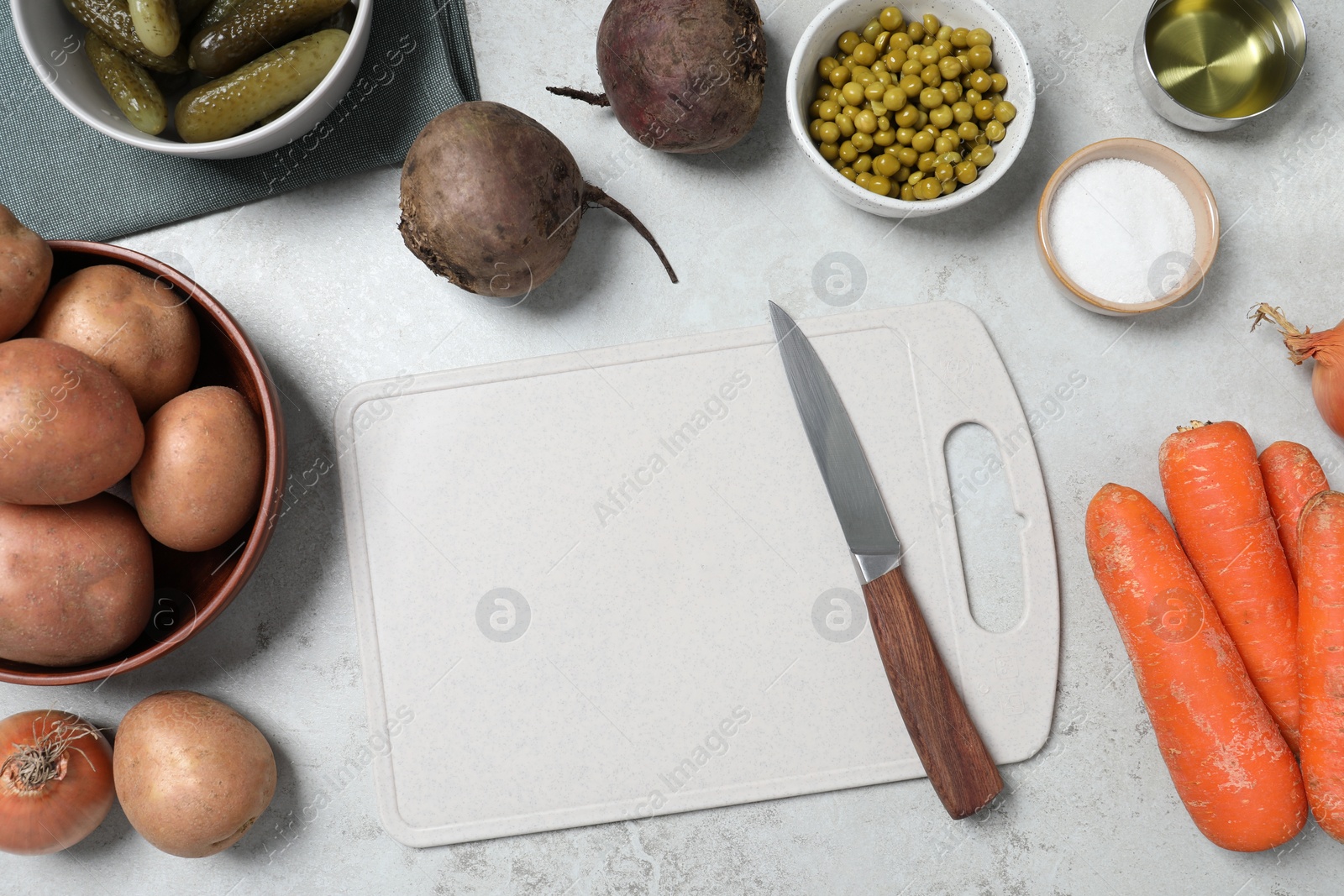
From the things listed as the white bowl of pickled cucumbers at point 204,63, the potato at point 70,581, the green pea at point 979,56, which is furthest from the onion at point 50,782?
the green pea at point 979,56

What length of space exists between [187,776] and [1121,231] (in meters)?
1.32

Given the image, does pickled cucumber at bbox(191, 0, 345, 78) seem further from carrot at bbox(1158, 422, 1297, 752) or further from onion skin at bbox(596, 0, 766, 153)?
carrot at bbox(1158, 422, 1297, 752)

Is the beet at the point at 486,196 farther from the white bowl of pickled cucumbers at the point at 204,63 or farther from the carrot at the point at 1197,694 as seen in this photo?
the carrot at the point at 1197,694

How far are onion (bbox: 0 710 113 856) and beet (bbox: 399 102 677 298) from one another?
0.73 metres

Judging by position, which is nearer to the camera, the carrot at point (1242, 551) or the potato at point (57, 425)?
the potato at point (57, 425)

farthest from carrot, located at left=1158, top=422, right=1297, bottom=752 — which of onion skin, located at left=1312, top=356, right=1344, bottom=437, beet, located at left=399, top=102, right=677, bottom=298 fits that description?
beet, located at left=399, top=102, right=677, bottom=298

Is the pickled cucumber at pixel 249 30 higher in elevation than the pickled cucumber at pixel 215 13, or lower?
lower

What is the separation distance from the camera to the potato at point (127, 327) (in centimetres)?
90

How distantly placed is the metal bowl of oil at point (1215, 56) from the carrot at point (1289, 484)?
0.43 m

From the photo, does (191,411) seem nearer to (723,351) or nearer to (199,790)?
(199,790)

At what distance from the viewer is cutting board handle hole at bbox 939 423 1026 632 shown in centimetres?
112

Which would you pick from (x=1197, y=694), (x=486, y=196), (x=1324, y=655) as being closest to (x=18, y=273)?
(x=486, y=196)

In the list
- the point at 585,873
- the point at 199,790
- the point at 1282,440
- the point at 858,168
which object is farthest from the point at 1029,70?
the point at 199,790

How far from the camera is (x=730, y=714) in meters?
1.10
